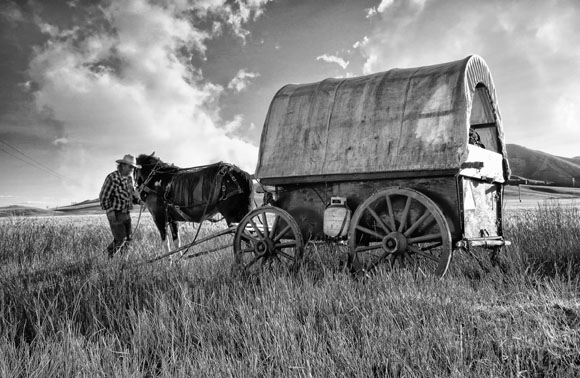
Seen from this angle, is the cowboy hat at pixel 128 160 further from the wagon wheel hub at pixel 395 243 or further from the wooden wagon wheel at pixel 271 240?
the wagon wheel hub at pixel 395 243

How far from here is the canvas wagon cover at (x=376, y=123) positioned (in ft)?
17.0

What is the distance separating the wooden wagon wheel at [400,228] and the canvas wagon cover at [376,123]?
435 millimetres

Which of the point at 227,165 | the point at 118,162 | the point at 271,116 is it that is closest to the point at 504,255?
the point at 271,116

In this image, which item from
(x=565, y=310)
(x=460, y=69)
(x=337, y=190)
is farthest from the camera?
(x=337, y=190)

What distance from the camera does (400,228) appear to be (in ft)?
17.4

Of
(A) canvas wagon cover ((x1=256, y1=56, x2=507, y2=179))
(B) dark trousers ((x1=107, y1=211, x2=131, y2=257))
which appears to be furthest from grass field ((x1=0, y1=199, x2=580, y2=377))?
(B) dark trousers ((x1=107, y1=211, x2=131, y2=257))

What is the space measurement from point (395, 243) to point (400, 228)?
0.21m

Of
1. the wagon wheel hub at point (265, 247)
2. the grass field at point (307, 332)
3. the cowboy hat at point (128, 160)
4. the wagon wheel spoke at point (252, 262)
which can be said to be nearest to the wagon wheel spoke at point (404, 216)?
the grass field at point (307, 332)

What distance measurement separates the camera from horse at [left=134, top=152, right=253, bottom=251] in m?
8.44

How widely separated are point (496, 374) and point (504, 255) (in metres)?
4.55

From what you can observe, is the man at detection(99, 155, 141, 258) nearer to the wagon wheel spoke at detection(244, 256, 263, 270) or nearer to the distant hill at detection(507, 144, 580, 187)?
the wagon wheel spoke at detection(244, 256, 263, 270)

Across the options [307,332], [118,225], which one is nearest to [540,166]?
[118,225]

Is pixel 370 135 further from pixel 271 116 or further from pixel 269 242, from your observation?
pixel 269 242

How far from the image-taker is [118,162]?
9047 mm
